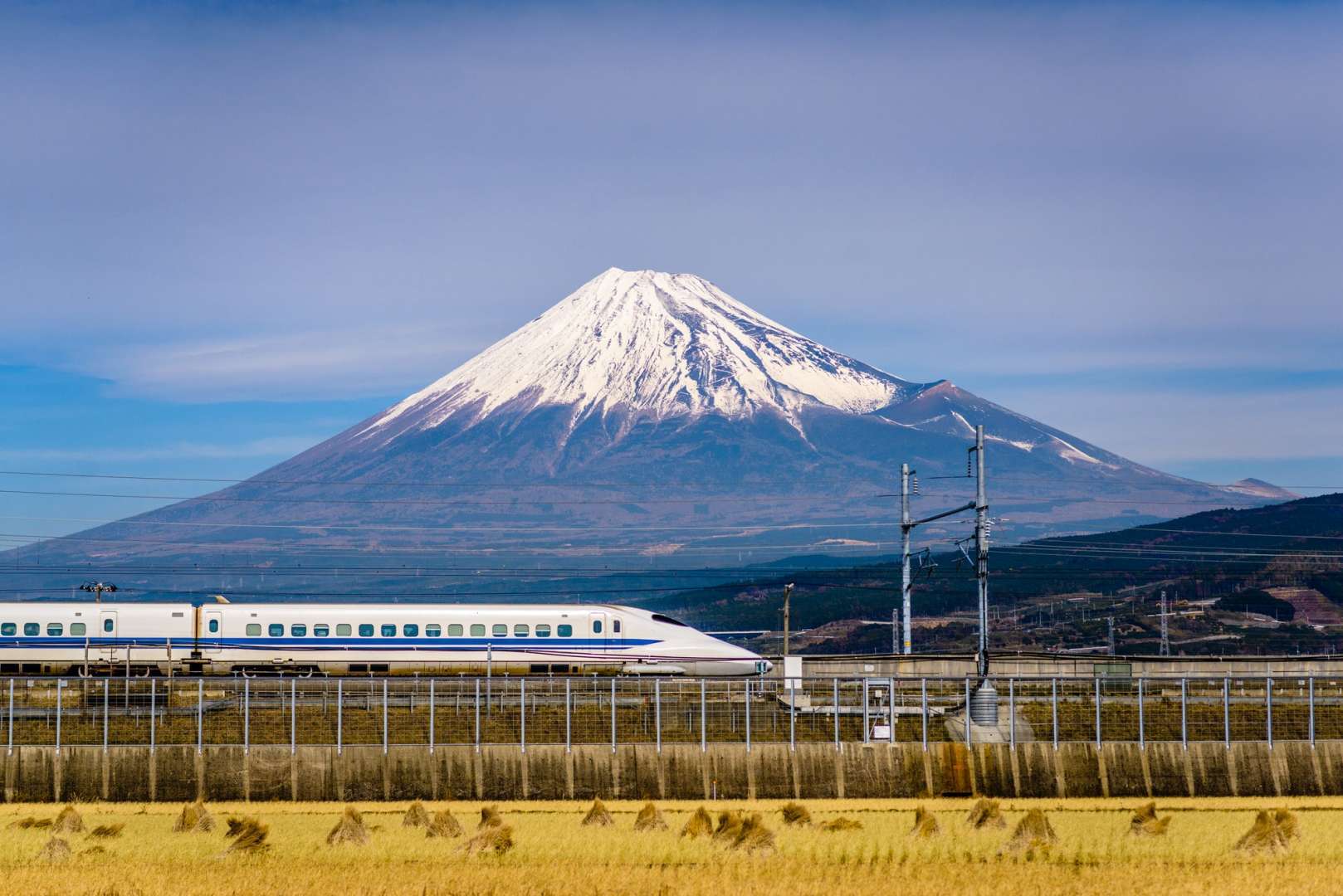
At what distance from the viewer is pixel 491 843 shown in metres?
38.6

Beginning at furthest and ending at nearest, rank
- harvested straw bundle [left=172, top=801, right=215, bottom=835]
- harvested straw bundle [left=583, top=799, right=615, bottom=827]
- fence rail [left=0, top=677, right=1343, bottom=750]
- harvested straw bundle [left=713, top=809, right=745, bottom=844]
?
fence rail [left=0, top=677, right=1343, bottom=750] → harvested straw bundle [left=583, top=799, right=615, bottom=827] → harvested straw bundle [left=172, top=801, right=215, bottom=835] → harvested straw bundle [left=713, top=809, right=745, bottom=844]

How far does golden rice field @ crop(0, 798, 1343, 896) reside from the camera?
1318 inches

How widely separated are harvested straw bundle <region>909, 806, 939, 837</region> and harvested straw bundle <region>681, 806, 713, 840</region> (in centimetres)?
451

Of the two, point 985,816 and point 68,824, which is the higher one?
point 68,824

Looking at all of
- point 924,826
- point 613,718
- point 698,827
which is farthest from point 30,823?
point 924,826

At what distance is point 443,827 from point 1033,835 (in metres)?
13.0

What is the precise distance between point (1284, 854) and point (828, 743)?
49.6 ft

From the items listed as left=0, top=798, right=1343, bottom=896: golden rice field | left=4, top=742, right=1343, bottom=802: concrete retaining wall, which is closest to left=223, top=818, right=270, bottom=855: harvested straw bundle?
left=0, top=798, right=1343, bottom=896: golden rice field

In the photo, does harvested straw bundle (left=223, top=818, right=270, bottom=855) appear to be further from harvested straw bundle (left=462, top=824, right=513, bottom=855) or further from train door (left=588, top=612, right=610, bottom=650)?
train door (left=588, top=612, right=610, bottom=650)

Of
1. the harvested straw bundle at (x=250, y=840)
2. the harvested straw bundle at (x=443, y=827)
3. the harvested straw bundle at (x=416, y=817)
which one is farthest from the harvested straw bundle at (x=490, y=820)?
the harvested straw bundle at (x=250, y=840)

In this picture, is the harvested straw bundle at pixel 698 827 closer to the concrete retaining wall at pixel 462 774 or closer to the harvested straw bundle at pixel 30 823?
the concrete retaining wall at pixel 462 774

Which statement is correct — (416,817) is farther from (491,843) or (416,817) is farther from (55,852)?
(55,852)

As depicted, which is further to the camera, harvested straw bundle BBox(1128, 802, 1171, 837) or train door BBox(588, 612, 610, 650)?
train door BBox(588, 612, 610, 650)

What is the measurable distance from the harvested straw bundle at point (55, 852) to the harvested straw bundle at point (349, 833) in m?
5.41
